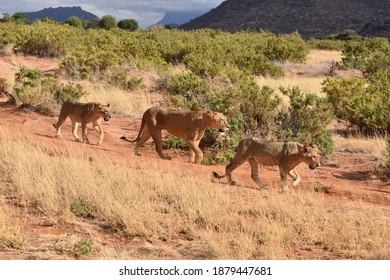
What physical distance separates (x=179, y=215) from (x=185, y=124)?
4.06 m

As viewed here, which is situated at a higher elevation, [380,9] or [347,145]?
[380,9]

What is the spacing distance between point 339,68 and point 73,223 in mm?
27255

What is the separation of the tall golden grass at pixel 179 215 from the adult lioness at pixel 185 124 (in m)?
1.86

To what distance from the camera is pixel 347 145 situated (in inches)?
563

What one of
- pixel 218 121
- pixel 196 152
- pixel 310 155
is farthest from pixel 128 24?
pixel 310 155

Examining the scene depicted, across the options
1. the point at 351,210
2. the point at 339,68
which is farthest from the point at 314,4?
the point at 351,210

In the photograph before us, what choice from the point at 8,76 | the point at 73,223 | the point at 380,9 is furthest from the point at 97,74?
the point at 380,9

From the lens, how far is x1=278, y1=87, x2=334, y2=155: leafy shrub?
1316cm

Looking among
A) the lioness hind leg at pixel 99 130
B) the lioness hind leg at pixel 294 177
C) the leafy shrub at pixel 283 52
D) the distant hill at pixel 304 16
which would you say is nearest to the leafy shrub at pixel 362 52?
the leafy shrub at pixel 283 52

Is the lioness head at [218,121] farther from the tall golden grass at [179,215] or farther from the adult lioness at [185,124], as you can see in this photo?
the tall golden grass at [179,215]

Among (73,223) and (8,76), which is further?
(8,76)
